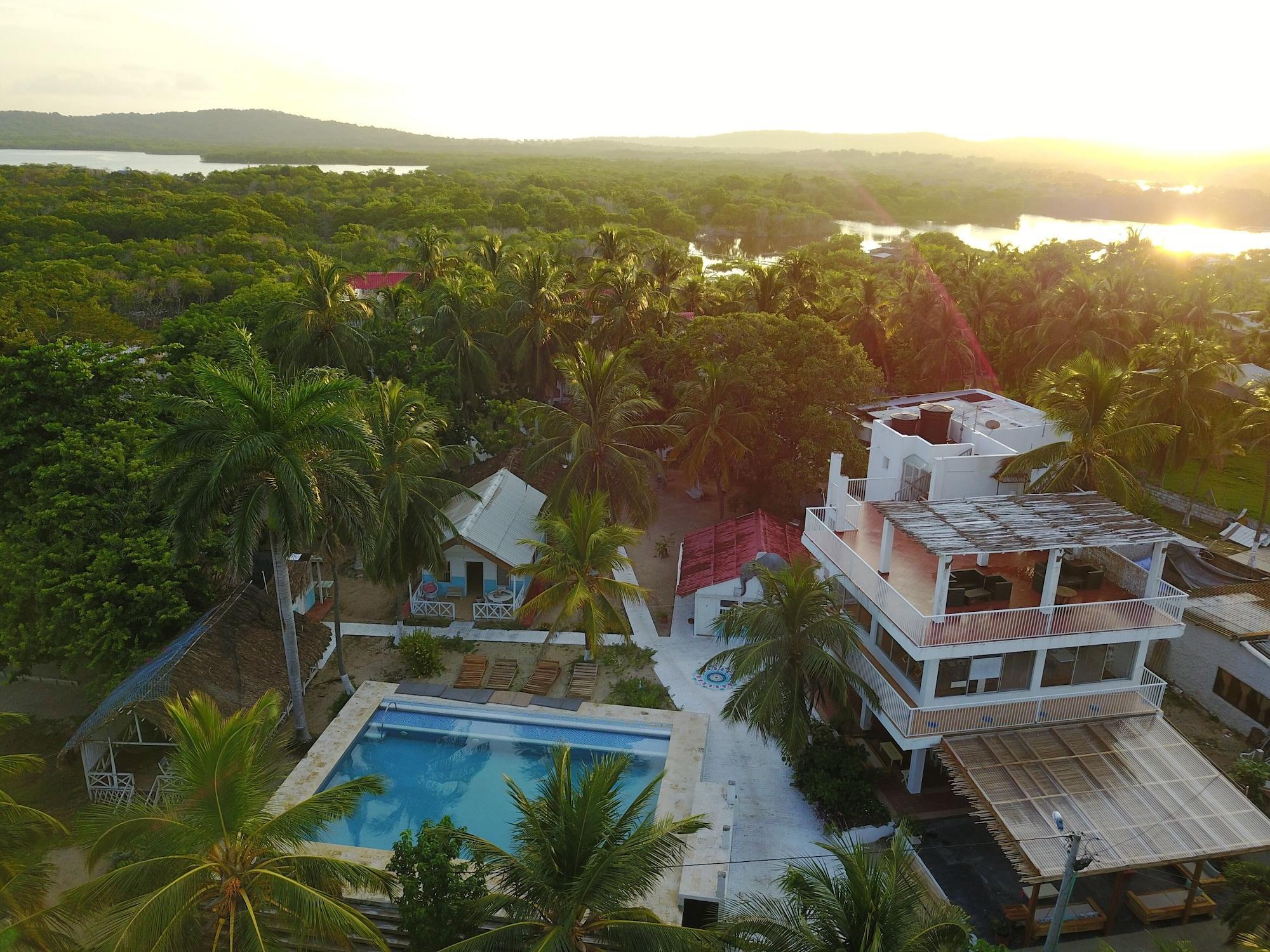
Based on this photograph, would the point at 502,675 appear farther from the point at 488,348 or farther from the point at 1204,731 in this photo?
the point at 488,348

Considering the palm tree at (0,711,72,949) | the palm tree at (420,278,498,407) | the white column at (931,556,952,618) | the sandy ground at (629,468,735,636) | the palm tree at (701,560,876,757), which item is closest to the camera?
the palm tree at (0,711,72,949)

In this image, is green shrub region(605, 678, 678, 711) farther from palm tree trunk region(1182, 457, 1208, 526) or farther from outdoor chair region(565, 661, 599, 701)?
palm tree trunk region(1182, 457, 1208, 526)

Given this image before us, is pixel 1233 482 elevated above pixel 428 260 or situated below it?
below

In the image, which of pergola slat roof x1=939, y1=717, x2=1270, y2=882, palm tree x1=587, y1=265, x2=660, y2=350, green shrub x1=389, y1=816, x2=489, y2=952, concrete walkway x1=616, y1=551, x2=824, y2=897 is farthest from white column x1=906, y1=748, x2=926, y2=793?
palm tree x1=587, y1=265, x2=660, y2=350

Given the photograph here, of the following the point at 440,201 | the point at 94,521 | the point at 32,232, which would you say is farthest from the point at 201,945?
the point at 440,201

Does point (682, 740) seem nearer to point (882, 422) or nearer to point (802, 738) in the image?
point (802, 738)

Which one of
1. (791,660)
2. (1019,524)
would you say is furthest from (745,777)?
(1019,524)
